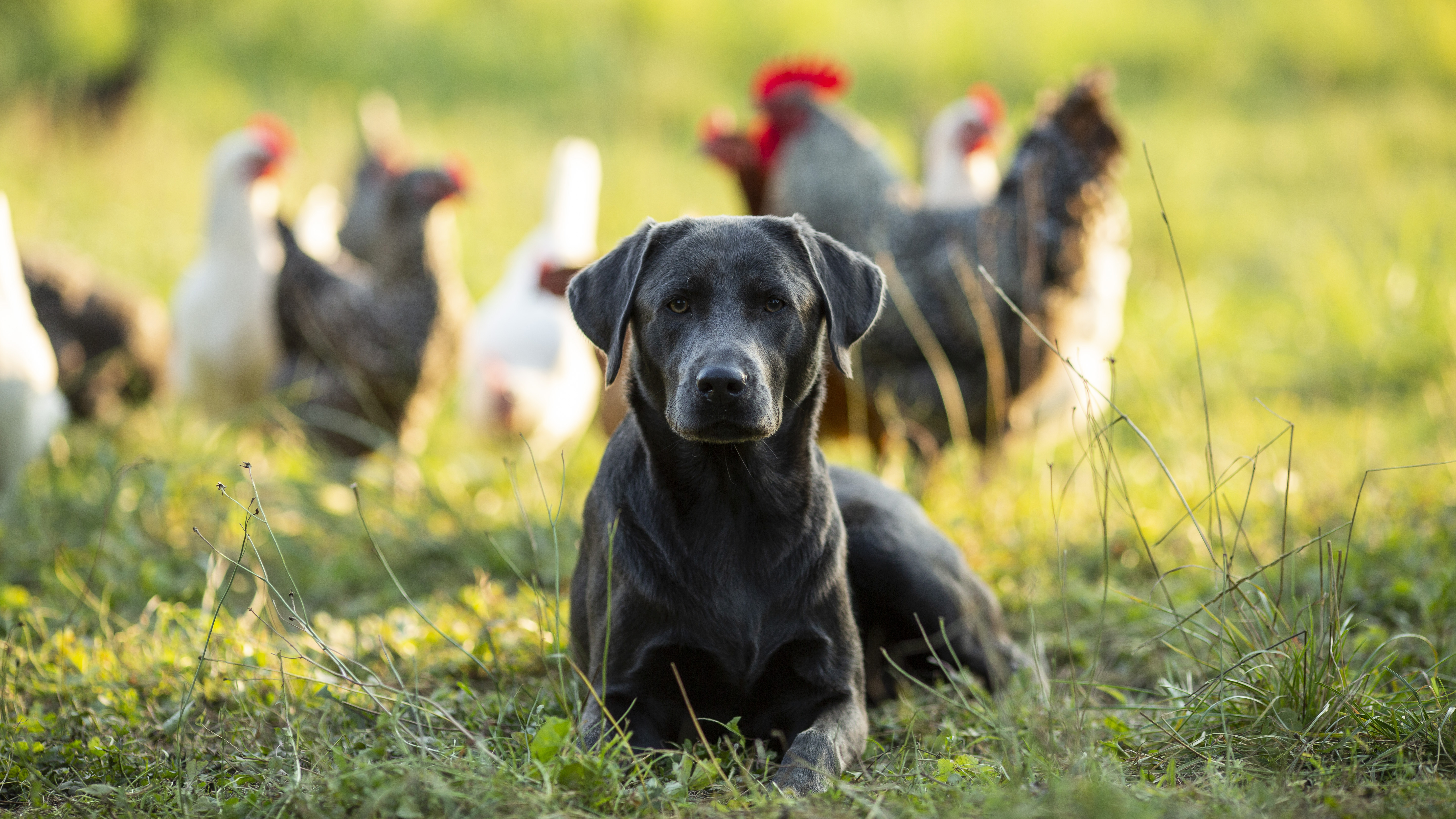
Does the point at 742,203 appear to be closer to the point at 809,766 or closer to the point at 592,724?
the point at 592,724

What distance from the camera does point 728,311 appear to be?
8.34ft

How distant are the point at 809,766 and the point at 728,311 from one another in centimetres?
103

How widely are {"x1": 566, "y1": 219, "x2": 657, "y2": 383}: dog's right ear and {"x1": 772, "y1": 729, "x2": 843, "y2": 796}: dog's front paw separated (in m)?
0.97

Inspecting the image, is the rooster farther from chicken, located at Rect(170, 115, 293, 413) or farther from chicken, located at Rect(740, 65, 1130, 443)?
chicken, located at Rect(740, 65, 1130, 443)

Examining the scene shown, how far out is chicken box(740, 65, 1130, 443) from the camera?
16.1ft

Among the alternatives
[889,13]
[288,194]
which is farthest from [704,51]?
[288,194]

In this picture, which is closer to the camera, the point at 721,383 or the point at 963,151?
the point at 721,383

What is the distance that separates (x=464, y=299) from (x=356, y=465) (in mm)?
1202

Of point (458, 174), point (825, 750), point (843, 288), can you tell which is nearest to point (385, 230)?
point (458, 174)

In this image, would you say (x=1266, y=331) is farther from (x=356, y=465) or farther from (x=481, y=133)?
(x=481, y=133)

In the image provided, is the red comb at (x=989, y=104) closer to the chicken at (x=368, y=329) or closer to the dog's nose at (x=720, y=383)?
the chicken at (x=368, y=329)

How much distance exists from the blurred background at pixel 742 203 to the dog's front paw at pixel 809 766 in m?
0.78

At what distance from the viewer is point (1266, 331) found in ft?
30.0

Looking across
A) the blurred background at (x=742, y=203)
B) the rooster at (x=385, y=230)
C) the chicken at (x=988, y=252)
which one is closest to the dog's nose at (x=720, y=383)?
the blurred background at (x=742, y=203)
